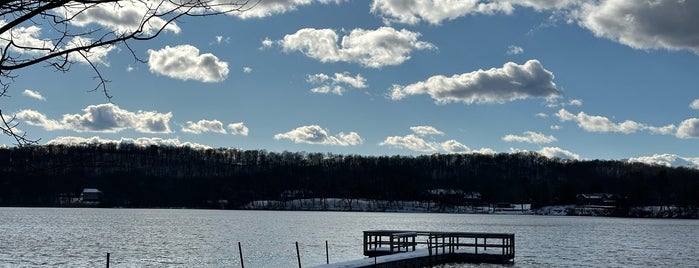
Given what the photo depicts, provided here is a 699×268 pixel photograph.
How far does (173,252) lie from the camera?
5728 cm

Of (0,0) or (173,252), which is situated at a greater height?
(0,0)

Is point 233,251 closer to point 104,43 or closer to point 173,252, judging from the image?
point 173,252

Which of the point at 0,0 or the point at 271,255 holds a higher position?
the point at 0,0

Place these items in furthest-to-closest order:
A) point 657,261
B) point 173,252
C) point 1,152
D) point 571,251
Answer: point 571,251
point 173,252
point 657,261
point 1,152

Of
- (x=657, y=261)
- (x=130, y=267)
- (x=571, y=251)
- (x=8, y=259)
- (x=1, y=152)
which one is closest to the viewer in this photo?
(x=1, y=152)

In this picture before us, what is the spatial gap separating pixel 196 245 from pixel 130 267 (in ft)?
67.5

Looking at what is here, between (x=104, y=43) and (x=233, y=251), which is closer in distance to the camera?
(x=104, y=43)

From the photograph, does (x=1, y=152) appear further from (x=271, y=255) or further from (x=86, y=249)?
(x=86, y=249)

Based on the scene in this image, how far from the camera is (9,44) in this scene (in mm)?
4625

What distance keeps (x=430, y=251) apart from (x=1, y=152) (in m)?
33.4

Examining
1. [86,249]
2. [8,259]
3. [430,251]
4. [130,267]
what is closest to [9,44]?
[430,251]

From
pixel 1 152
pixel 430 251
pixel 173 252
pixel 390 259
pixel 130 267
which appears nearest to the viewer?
pixel 1 152

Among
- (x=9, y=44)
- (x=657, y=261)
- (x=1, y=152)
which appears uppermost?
(x=9, y=44)

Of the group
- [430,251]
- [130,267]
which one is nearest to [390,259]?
[430,251]
